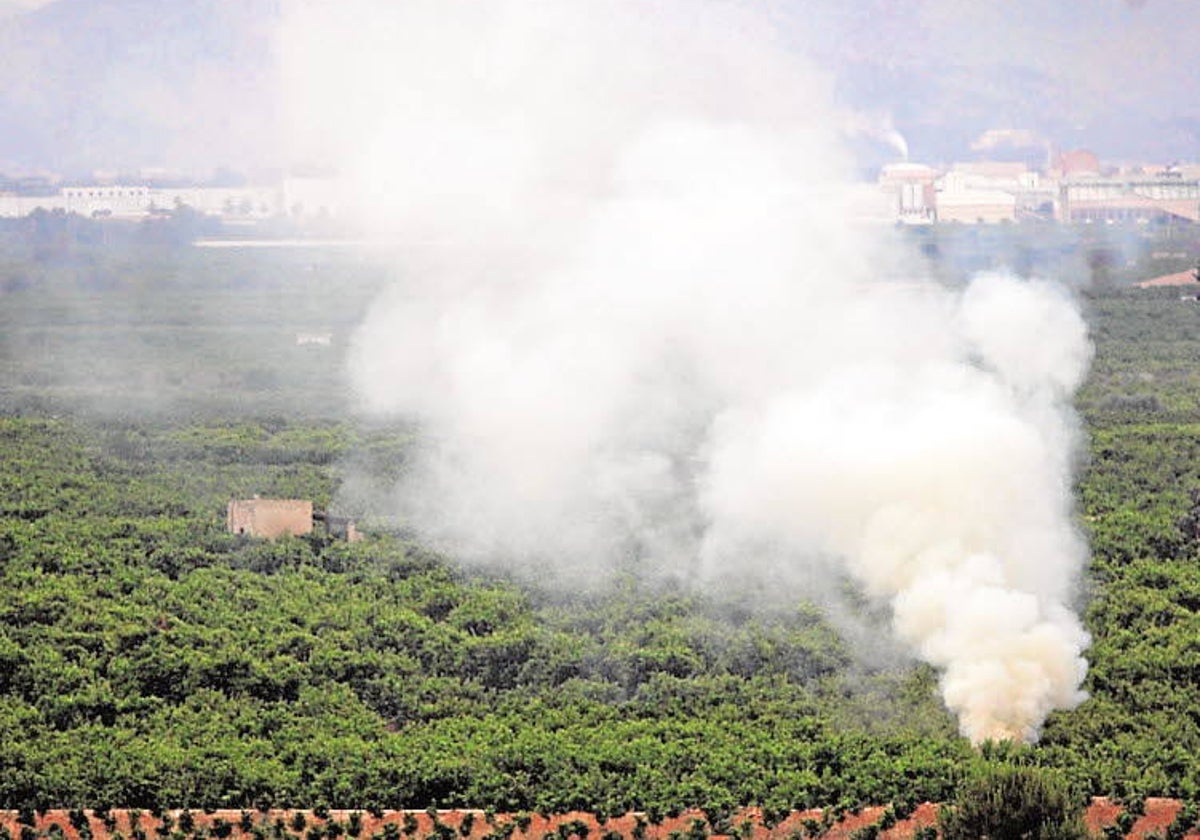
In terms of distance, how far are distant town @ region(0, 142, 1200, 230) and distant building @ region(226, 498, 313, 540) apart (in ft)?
16.0

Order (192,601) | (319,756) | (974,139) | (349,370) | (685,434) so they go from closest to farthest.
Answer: (319,756) → (192,601) → (685,434) → (349,370) → (974,139)

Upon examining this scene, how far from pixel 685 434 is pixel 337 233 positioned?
27.2 feet

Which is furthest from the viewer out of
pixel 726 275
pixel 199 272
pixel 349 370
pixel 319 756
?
pixel 199 272

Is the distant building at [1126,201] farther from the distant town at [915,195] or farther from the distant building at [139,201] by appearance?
the distant building at [139,201]

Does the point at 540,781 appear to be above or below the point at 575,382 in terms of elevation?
below

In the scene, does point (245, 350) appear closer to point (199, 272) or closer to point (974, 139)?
point (199, 272)

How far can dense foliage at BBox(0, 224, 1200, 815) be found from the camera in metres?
22.2

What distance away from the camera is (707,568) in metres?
29.6

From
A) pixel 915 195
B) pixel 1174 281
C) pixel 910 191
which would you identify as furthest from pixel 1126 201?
pixel 1174 281

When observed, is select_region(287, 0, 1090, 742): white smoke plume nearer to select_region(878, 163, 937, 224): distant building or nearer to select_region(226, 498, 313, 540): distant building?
select_region(226, 498, 313, 540): distant building

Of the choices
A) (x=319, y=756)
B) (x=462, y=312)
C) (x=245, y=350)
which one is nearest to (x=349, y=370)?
→ (x=245, y=350)

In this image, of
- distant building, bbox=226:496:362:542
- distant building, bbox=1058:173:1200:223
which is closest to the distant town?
distant building, bbox=1058:173:1200:223

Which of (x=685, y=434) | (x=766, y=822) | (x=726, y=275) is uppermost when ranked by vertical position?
(x=726, y=275)

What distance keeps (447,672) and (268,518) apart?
753 centimetres
